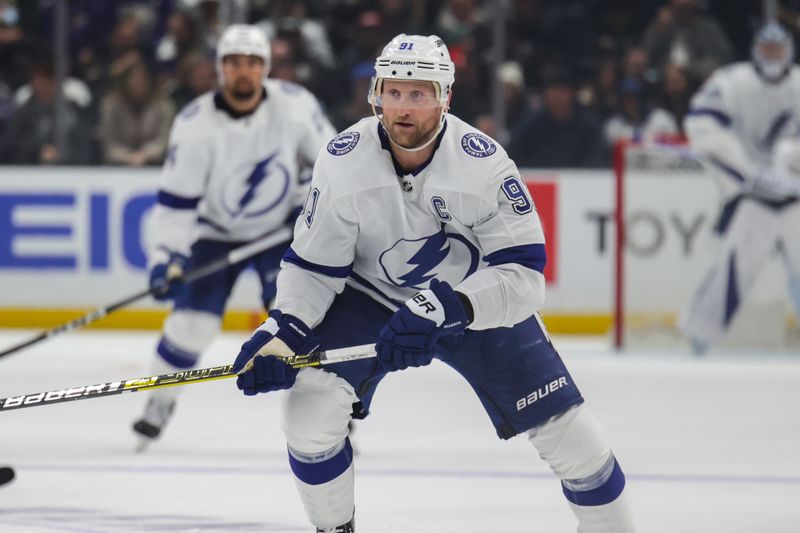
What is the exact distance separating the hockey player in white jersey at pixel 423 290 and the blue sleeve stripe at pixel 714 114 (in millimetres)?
4370

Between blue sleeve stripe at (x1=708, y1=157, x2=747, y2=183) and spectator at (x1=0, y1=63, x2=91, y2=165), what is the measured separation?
10.7 feet

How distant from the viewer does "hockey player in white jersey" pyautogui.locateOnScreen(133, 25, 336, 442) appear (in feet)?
16.1

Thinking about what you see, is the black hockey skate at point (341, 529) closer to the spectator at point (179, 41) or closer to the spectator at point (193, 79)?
the spectator at point (193, 79)

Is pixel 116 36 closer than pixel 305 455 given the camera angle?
No

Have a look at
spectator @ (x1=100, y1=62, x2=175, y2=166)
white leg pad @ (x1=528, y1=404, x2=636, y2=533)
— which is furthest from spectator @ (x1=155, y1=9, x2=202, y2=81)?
white leg pad @ (x1=528, y1=404, x2=636, y2=533)

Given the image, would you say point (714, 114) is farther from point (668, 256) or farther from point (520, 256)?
point (520, 256)

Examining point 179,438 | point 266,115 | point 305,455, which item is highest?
point 266,115

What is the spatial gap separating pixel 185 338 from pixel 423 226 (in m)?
1.96

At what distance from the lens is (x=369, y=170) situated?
9.92ft

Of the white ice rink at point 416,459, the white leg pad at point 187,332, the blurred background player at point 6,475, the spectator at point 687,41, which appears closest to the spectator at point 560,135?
the spectator at point 687,41

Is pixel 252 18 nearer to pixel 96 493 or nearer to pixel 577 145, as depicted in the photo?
pixel 577 145

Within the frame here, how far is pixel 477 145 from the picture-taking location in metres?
3.05

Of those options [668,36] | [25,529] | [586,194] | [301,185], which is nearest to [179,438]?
[301,185]

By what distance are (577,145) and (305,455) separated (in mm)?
5269
